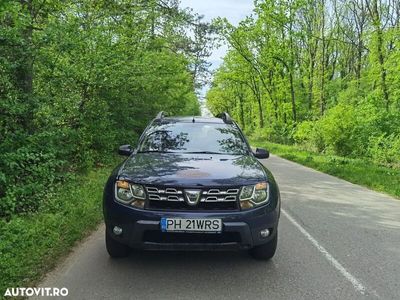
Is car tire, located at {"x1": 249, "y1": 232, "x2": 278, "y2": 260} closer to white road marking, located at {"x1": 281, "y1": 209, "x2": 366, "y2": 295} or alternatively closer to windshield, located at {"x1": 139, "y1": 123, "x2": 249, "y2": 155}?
white road marking, located at {"x1": 281, "y1": 209, "x2": 366, "y2": 295}

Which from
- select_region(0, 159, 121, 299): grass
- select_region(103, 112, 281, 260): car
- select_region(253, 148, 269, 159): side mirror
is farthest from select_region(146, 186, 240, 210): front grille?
select_region(253, 148, 269, 159): side mirror

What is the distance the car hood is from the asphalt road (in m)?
1.01

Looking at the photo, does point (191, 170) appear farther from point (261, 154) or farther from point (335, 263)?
point (335, 263)

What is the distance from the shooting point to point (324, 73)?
37.9 m

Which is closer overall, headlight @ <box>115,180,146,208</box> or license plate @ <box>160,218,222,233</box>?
license plate @ <box>160,218,222,233</box>

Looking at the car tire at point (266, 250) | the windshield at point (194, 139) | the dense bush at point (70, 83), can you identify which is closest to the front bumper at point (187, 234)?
the car tire at point (266, 250)

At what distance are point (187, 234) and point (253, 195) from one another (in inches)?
32.2

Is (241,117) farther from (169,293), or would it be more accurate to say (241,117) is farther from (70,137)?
(169,293)

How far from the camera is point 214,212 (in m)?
4.43

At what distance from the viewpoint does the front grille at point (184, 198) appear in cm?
446

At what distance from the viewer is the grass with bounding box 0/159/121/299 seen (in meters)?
4.33

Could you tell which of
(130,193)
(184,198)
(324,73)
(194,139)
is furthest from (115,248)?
(324,73)

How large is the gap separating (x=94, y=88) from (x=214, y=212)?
746 centimetres

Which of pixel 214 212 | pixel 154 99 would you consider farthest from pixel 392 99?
pixel 214 212
